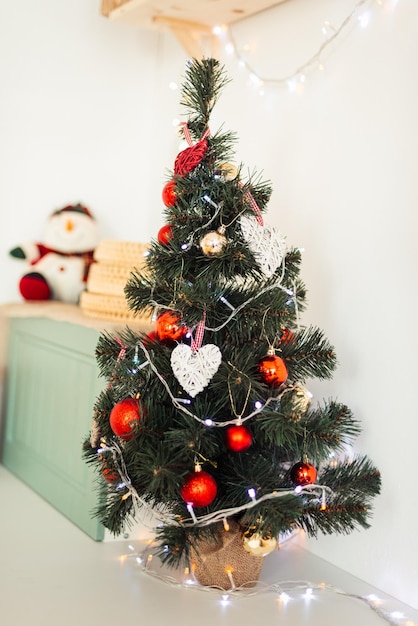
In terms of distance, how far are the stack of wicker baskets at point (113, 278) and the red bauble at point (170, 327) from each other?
0.53 metres

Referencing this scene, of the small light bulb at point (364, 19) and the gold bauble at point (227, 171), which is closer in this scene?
the gold bauble at point (227, 171)

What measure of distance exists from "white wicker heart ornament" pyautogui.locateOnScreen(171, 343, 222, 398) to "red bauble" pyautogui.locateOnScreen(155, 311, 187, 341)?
62mm

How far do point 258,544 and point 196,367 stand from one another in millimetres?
388

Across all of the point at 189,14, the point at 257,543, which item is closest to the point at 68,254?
the point at 189,14

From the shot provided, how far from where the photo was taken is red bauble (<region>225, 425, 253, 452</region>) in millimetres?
1758

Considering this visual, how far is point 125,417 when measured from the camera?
5.82ft

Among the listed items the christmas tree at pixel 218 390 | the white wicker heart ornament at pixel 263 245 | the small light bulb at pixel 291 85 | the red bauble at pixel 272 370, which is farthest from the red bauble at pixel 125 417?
the small light bulb at pixel 291 85

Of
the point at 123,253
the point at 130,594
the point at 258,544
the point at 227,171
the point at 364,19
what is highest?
the point at 364,19

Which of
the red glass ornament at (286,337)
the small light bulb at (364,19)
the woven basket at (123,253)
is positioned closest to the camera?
the red glass ornament at (286,337)

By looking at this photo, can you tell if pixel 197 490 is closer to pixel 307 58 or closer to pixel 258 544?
pixel 258 544

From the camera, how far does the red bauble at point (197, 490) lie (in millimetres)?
1720

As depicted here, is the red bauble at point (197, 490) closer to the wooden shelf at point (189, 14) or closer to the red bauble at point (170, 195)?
the red bauble at point (170, 195)

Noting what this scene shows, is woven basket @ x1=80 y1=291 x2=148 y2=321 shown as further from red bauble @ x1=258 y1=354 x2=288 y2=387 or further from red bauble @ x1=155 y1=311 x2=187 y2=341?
red bauble @ x1=258 y1=354 x2=288 y2=387

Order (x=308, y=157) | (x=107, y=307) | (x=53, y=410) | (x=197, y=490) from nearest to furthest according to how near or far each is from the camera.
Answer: (x=197, y=490), (x=308, y=157), (x=107, y=307), (x=53, y=410)
